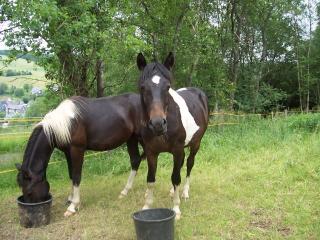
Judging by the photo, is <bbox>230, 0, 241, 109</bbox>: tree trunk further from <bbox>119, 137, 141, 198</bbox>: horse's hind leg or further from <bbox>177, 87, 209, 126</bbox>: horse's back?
<bbox>119, 137, 141, 198</bbox>: horse's hind leg

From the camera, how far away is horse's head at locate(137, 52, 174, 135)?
3773 mm

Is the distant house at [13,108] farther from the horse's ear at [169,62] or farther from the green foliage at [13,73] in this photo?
the horse's ear at [169,62]

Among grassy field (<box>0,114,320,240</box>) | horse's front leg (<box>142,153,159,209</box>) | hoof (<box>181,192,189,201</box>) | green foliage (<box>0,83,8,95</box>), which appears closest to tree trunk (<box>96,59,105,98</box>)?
grassy field (<box>0,114,320,240</box>)

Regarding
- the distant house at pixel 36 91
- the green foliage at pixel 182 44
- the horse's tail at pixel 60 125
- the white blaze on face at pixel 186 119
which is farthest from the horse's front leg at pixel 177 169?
the distant house at pixel 36 91

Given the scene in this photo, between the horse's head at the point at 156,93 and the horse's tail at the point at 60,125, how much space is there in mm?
1409

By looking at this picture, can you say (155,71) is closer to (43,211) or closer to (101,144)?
(101,144)

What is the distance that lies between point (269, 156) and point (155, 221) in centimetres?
448

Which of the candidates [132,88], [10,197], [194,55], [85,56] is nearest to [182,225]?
[10,197]

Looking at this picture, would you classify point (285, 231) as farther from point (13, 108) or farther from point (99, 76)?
point (13, 108)

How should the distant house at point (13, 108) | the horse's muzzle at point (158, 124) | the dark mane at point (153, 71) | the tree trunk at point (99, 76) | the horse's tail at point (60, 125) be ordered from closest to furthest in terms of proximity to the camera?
the horse's muzzle at point (158, 124)
the dark mane at point (153, 71)
the horse's tail at point (60, 125)
the tree trunk at point (99, 76)
the distant house at point (13, 108)

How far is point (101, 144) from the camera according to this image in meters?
5.58

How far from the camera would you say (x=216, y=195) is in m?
5.69

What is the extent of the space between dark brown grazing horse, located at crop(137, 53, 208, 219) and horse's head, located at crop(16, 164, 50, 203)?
4.41 ft

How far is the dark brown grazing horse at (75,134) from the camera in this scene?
495cm
